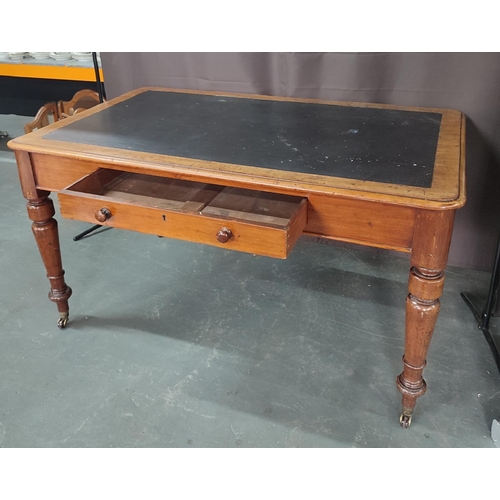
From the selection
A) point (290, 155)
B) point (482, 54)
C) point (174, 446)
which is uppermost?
point (482, 54)

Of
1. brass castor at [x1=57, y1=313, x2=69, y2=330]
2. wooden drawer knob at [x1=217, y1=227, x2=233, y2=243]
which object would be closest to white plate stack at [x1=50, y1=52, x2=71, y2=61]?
brass castor at [x1=57, y1=313, x2=69, y2=330]

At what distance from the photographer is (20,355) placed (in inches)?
70.8

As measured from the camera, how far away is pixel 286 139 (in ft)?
5.15

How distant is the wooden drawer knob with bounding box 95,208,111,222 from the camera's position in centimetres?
144

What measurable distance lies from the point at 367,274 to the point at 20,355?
4.63ft

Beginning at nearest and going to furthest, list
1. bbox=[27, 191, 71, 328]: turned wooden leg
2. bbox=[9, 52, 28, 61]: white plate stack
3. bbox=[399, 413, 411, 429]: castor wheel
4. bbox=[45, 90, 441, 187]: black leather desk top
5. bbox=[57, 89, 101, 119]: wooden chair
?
bbox=[45, 90, 441, 187]: black leather desk top → bbox=[399, 413, 411, 429]: castor wheel → bbox=[27, 191, 71, 328]: turned wooden leg → bbox=[57, 89, 101, 119]: wooden chair → bbox=[9, 52, 28, 61]: white plate stack

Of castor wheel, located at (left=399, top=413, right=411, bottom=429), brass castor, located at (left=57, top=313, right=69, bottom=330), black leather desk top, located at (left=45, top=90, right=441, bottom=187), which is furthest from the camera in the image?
brass castor, located at (left=57, top=313, right=69, bottom=330)

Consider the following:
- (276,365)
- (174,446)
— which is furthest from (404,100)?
(174,446)

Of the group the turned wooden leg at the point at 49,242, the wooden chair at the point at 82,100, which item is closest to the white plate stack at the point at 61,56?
the wooden chair at the point at 82,100

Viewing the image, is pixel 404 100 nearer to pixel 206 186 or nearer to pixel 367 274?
pixel 367 274

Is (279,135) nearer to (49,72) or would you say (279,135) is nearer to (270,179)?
(270,179)

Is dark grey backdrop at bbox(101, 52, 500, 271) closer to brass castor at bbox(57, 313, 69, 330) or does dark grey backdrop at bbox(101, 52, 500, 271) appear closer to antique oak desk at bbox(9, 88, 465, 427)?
antique oak desk at bbox(9, 88, 465, 427)

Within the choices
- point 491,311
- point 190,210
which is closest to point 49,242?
point 190,210

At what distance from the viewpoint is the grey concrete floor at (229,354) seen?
4.97ft
